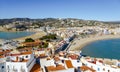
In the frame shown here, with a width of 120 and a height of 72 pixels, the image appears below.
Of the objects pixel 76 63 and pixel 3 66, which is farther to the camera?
pixel 76 63

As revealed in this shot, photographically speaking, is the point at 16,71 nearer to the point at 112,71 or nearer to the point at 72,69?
the point at 72,69

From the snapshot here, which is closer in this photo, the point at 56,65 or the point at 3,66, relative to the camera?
the point at 3,66

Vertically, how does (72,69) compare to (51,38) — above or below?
above

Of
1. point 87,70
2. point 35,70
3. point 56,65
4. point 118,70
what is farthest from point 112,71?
point 35,70

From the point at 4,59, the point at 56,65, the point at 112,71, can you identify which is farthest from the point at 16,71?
the point at 112,71

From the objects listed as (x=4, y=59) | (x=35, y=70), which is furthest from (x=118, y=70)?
(x=4, y=59)

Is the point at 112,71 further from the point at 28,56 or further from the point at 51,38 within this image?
the point at 51,38

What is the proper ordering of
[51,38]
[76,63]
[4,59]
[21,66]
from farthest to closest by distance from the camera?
1. [51,38]
2. [76,63]
3. [4,59]
4. [21,66]

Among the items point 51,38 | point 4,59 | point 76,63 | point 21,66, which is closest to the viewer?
point 21,66
